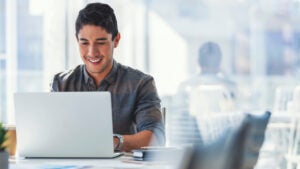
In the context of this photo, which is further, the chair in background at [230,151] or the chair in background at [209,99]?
the chair in background at [209,99]

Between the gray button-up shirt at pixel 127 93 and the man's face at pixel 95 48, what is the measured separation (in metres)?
0.03

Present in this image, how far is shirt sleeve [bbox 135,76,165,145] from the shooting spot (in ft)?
6.91

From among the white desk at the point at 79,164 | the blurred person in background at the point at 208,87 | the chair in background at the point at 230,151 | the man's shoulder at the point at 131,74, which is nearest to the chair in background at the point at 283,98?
the blurred person in background at the point at 208,87

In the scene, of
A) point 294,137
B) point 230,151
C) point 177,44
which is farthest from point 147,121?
point 177,44

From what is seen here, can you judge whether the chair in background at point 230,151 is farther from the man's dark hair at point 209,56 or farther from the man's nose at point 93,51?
the man's dark hair at point 209,56

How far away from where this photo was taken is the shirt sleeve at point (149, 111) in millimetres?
2107

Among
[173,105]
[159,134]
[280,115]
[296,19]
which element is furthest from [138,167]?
[296,19]

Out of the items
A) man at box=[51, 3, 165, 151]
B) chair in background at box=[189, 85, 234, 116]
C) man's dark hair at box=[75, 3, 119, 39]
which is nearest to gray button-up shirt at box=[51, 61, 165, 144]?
man at box=[51, 3, 165, 151]

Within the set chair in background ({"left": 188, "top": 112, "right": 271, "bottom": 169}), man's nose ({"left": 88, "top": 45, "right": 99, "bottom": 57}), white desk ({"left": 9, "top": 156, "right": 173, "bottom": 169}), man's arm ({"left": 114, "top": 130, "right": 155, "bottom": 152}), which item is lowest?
white desk ({"left": 9, "top": 156, "right": 173, "bottom": 169})

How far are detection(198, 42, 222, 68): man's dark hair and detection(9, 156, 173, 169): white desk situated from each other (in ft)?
8.93

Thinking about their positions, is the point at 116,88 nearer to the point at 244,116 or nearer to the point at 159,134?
the point at 159,134

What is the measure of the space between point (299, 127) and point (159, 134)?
8.68 feet

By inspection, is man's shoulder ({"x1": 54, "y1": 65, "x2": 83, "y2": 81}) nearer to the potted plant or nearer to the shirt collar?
the shirt collar

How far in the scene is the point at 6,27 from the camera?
4.82 m
